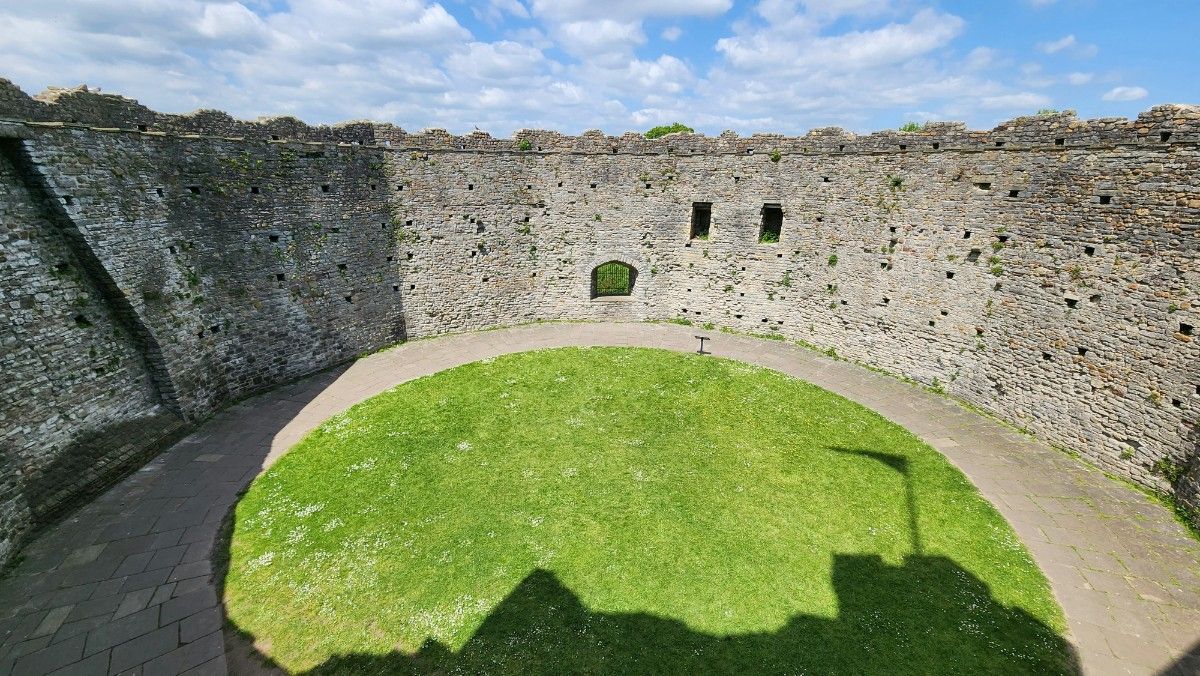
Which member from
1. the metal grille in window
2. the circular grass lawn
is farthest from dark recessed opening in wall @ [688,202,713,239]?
the circular grass lawn

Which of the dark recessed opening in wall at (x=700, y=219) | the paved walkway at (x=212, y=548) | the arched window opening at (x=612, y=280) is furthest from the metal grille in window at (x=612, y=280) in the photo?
the paved walkway at (x=212, y=548)

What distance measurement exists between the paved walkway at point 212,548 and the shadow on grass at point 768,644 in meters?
1.04

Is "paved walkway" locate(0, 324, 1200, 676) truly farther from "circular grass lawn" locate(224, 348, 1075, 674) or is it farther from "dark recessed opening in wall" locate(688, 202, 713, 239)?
"dark recessed opening in wall" locate(688, 202, 713, 239)

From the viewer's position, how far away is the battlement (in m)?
9.59

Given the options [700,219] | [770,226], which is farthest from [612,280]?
[770,226]

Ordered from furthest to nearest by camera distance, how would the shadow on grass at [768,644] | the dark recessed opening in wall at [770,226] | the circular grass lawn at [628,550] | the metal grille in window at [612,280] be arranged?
the metal grille in window at [612,280] → the dark recessed opening in wall at [770,226] → the circular grass lawn at [628,550] → the shadow on grass at [768,644]

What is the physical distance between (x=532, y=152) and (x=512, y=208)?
6.86 feet

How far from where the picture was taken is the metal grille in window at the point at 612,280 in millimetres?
20031

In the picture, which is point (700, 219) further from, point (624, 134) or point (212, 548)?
point (212, 548)

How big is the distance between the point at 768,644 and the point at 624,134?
15922 millimetres

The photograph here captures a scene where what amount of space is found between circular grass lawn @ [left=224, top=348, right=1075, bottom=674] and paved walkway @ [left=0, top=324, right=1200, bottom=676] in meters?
0.54

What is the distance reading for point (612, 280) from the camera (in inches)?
835

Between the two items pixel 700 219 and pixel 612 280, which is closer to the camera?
pixel 700 219

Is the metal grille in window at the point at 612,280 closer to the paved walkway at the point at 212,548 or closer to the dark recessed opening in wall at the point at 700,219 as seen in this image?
the dark recessed opening in wall at the point at 700,219
